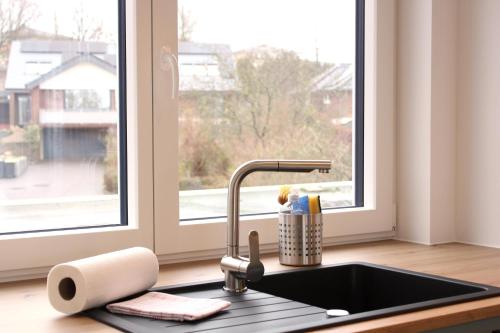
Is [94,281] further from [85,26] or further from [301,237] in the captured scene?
[85,26]

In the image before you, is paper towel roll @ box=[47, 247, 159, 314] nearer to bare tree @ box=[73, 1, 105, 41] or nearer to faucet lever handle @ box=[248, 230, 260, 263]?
faucet lever handle @ box=[248, 230, 260, 263]

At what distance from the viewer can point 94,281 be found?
1.53m

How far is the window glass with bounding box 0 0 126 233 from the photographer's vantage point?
195 cm

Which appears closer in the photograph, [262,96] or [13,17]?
[13,17]

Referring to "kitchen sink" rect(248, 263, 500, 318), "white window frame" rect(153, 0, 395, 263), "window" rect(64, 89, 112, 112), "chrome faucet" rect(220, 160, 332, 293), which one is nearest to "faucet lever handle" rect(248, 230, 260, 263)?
"chrome faucet" rect(220, 160, 332, 293)

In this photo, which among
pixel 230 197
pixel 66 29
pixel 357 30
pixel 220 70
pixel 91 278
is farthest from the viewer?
pixel 357 30

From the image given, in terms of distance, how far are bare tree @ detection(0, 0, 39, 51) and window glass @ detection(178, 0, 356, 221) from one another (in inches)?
17.5

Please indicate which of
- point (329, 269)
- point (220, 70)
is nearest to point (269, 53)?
point (220, 70)

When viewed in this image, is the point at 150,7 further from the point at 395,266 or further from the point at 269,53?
the point at 395,266

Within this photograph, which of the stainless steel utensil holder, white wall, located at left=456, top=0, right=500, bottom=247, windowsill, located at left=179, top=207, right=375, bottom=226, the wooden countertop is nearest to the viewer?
the wooden countertop

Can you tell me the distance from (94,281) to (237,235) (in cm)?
42

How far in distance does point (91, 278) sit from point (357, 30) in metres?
1.43

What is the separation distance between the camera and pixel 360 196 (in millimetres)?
2586

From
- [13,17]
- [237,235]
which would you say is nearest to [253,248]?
[237,235]
